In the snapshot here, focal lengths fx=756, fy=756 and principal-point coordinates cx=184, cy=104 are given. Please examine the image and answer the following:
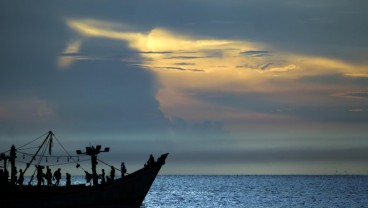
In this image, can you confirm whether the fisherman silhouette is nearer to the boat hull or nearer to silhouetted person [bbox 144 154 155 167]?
the boat hull

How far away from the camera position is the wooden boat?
5788 cm

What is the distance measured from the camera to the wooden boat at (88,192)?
57875 mm

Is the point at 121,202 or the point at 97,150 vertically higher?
the point at 97,150

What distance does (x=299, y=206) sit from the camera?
398 ft

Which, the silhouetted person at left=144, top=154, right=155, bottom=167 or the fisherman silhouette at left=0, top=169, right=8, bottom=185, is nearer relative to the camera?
the fisherman silhouette at left=0, top=169, right=8, bottom=185

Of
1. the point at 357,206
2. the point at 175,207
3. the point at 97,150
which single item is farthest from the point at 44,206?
the point at 357,206

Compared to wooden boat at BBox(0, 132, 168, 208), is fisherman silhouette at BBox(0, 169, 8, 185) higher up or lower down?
higher up

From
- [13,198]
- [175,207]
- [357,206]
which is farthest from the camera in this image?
[357,206]

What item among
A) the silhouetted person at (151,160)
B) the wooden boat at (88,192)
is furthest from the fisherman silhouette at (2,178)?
the silhouetted person at (151,160)

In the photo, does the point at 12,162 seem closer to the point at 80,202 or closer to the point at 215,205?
the point at 80,202

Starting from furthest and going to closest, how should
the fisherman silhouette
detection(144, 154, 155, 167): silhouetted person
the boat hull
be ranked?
1. detection(144, 154, 155, 167): silhouetted person
2. the fisherman silhouette
3. the boat hull

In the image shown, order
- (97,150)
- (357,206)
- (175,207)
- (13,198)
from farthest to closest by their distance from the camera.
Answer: (357,206)
(175,207)
(97,150)
(13,198)

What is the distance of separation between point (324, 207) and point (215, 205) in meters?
17.3

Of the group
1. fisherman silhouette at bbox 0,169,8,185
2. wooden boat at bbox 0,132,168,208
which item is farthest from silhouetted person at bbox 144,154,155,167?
fisherman silhouette at bbox 0,169,8,185
